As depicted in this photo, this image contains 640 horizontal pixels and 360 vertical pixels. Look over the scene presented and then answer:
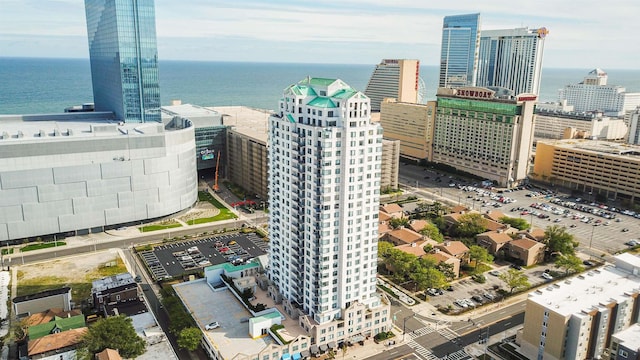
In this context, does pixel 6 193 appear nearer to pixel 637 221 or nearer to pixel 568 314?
pixel 568 314

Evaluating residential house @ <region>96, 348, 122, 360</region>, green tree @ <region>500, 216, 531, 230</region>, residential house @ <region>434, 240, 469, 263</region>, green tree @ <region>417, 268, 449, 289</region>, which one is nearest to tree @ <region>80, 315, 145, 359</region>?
residential house @ <region>96, 348, 122, 360</region>

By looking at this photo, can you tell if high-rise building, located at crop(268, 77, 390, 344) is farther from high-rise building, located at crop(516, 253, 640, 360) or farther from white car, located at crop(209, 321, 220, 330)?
high-rise building, located at crop(516, 253, 640, 360)

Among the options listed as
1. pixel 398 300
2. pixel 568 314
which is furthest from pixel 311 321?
pixel 568 314

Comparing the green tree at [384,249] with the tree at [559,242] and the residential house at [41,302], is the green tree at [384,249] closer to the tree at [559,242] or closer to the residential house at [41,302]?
the tree at [559,242]

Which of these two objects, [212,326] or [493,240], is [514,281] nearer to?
[493,240]

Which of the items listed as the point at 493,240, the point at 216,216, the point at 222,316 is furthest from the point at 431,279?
the point at 216,216

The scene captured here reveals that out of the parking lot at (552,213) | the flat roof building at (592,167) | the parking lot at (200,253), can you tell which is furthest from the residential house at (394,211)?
the flat roof building at (592,167)
